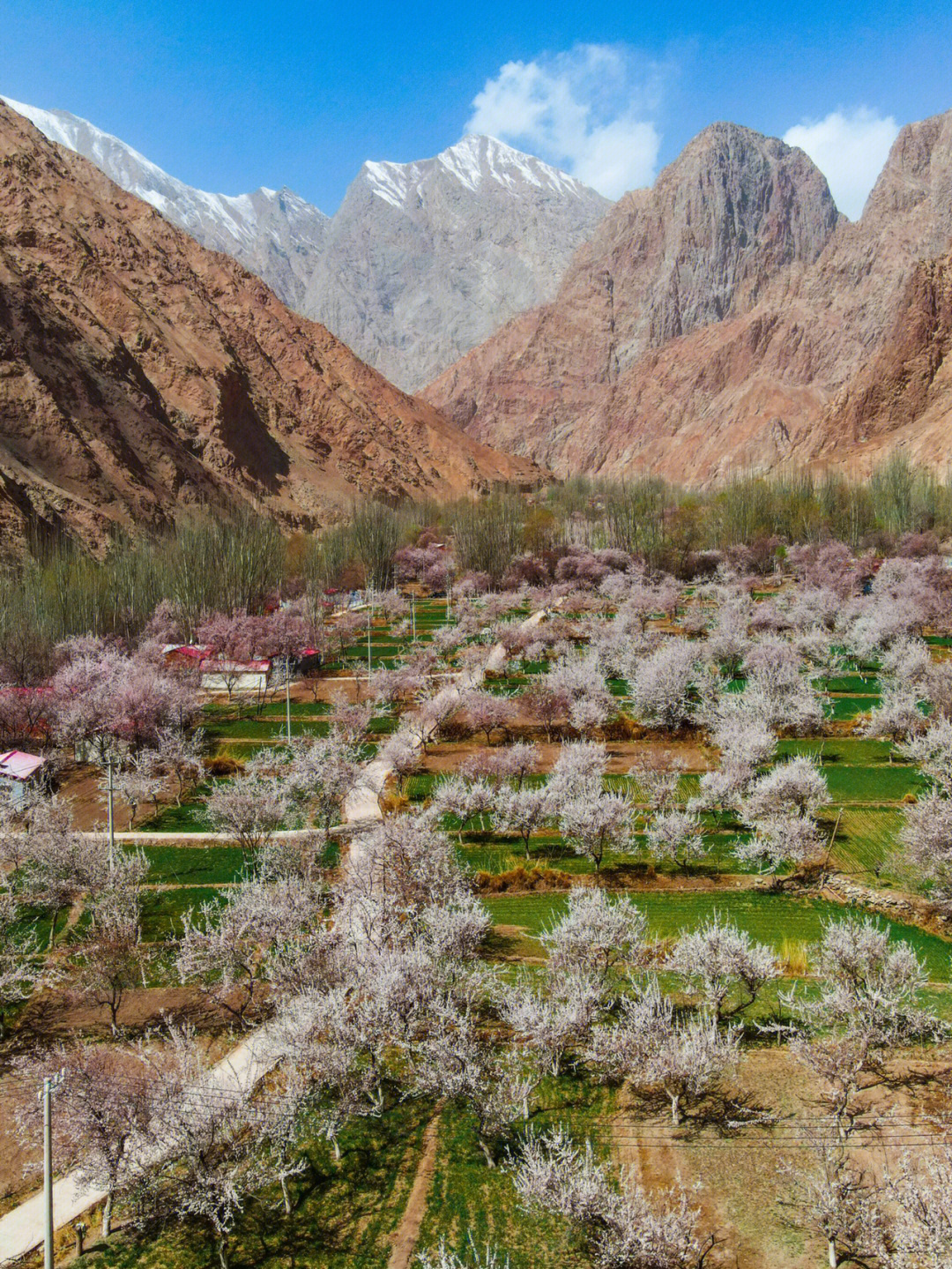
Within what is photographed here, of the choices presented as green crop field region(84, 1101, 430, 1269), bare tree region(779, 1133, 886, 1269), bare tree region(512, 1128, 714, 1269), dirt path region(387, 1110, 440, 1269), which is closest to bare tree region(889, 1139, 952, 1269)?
bare tree region(779, 1133, 886, 1269)

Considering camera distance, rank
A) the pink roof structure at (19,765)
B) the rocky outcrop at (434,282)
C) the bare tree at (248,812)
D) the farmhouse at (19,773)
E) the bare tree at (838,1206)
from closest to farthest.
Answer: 1. the bare tree at (838,1206)
2. the bare tree at (248,812)
3. the farmhouse at (19,773)
4. the pink roof structure at (19,765)
5. the rocky outcrop at (434,282)

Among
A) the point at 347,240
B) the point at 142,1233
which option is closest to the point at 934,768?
the point at 142,1233

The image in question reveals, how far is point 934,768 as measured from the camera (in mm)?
23328

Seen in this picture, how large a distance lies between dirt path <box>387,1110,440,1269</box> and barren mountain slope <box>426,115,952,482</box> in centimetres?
9142

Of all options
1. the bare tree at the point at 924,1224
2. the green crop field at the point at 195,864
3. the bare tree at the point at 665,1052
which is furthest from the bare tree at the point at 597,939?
the green crop field at the point at 195,864

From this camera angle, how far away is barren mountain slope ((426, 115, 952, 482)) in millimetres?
108062

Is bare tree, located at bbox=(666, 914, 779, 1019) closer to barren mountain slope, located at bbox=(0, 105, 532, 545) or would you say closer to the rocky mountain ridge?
barren mountain slope, located at bbox=(0, 105, 532, 545)

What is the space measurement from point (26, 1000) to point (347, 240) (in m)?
209

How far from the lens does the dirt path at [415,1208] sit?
10.0 m

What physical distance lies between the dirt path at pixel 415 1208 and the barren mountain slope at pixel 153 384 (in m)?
40.1

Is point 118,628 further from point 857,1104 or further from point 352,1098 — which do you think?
point 857,1104

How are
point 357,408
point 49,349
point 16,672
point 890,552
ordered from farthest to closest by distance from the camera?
point 357,408
point 890,552
point 49,349
point 16,672

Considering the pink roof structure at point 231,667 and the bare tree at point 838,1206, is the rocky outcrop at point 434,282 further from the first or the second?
the bare tree at point 838,1206

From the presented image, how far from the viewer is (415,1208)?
35.0ft
